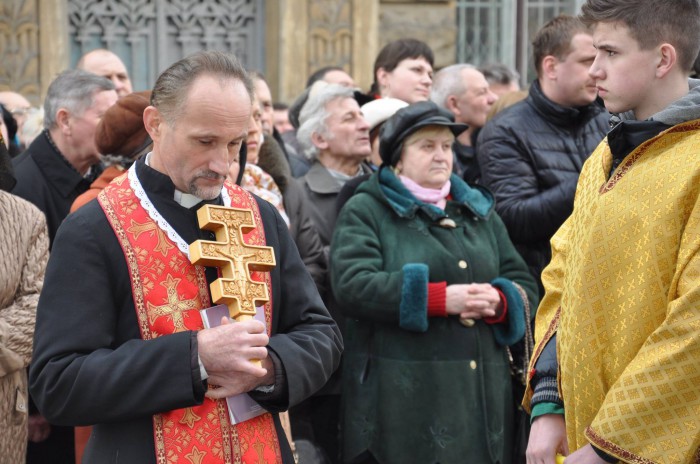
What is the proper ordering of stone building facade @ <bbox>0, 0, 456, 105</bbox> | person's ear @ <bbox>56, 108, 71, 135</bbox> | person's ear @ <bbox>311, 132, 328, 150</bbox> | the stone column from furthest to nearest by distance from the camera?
stone building facade @ <bbox>0, 0, 456, 105</bbox>, the stone column, person's ear @ <bbox>311, 132, 328, 150</bbox>, person's ear @ <bbox>56, 108, 71, 135</bbox>

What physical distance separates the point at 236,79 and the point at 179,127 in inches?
7.6

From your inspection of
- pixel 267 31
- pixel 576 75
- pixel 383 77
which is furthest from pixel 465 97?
pixel 267 31

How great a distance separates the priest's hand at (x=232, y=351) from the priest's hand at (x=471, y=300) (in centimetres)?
203

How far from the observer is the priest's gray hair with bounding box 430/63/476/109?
6.93 metres

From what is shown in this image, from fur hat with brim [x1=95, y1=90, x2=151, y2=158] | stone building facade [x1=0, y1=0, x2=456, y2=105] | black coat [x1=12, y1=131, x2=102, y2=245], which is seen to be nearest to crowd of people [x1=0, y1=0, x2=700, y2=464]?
fur hat with brim [x1=95, y1=90, x2=151, y2=158]

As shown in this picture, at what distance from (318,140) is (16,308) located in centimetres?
235

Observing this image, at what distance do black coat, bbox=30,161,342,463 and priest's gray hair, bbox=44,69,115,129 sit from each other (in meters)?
2.28

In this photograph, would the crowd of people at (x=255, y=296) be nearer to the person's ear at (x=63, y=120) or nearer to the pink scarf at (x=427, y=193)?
the person's ear at (x=63, y=120)

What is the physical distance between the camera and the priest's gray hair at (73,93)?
5121 millimetres

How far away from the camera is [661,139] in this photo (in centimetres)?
285

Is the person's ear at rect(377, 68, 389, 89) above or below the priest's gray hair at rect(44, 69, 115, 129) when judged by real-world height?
below

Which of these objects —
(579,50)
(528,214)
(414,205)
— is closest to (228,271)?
(414,205)

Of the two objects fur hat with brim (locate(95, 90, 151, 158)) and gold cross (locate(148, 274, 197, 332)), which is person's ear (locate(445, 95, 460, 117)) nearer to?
fur hat with brim (locate(95, 90, 151, 158))

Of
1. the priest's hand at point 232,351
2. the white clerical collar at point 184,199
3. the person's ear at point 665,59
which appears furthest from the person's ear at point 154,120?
the person's ear at point 665,59
